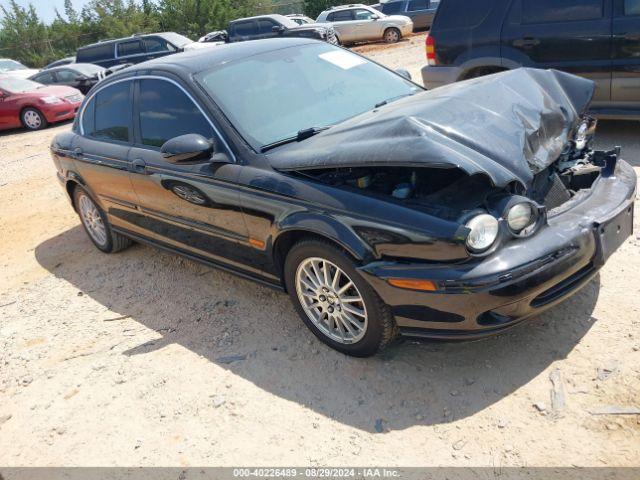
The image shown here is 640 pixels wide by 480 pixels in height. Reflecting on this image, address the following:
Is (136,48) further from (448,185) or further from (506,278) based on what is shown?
(506,278)

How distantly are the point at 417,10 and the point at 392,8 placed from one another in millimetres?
1362

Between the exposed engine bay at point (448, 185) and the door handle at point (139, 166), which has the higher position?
the door handle at point (139, 166)

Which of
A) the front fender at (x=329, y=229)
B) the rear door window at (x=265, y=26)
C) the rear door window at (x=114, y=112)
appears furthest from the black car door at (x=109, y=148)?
the rear door window at (x=265, y=26)

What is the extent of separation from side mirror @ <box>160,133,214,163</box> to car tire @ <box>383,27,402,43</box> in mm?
20790

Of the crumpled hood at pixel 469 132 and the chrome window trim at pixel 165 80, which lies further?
the chrome window trim at pixel 165 80

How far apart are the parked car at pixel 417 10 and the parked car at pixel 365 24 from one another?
161cm

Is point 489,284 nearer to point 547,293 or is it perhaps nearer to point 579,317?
point 547,293

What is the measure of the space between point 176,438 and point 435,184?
76.2 inches

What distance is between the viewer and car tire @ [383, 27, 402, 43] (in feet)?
74.3

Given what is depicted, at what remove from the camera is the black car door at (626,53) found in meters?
5.54

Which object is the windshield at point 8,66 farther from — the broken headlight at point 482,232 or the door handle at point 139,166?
the broken headlight at point 482,232

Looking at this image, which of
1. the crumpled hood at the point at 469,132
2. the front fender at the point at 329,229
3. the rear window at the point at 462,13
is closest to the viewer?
the crumpled hood at the point at 469,132

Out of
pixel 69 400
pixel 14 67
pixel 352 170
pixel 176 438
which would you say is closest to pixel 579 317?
pixel 352 170

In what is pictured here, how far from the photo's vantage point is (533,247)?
9.18 ft
